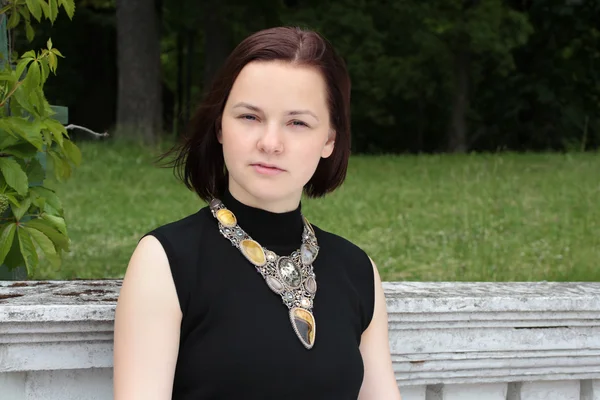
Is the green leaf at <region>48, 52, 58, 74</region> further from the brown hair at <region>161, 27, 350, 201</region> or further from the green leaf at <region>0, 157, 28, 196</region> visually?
the brown hair at <region>161, 27, 350, 201</region>

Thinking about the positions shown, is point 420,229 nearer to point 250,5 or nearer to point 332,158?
point 332,158

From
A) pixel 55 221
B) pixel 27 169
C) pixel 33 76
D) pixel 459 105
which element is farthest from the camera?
pixel 459 105

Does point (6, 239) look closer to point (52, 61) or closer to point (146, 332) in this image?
point (52, 61)

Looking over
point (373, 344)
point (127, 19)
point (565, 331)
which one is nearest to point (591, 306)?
point (565, 331)

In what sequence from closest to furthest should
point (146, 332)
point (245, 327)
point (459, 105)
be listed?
point (146, 332) → point (245, 327) → point (459, 105)

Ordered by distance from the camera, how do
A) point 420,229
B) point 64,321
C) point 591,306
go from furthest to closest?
point 420,229 < point 591,306 < point 64,321

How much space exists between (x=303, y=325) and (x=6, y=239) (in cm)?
97

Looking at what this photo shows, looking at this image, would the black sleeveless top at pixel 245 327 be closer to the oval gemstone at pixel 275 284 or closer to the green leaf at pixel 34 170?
the oval gemstone at pixel 275 284

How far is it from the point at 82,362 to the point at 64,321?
12cm

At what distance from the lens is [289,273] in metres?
2.11

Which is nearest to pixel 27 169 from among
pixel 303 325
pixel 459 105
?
pixel 303 325

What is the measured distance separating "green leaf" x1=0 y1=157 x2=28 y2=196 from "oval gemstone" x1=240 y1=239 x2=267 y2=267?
0.80 meters

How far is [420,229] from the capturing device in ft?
21.7

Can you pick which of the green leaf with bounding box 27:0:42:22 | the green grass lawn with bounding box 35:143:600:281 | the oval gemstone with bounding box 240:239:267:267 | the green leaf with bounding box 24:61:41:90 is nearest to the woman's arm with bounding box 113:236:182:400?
the oval gemstone with bounding box 240:239:267:267
